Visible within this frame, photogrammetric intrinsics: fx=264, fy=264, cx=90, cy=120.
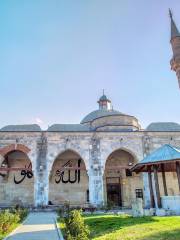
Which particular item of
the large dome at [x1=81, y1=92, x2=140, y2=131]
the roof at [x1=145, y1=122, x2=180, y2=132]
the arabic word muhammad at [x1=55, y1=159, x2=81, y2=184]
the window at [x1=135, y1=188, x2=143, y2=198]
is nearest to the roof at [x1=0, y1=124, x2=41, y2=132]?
the arabic word muhammad at [x1=55, y1=159, x2=81, y2=184]

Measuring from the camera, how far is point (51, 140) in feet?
65.5

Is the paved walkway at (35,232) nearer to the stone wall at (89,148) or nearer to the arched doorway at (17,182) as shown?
the stone wall at (89,148)

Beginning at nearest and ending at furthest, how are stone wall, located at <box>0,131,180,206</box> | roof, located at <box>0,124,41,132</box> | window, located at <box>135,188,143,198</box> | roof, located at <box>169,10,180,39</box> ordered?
roof, located at <box>169,10,180,39</box>
stone wall, located at <box>0,131,180,206</box>
window, located at <box>135,188,143,198</box>
roof, located at <box>0,124,41,132</box>

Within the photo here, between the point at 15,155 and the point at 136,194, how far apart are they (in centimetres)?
1025

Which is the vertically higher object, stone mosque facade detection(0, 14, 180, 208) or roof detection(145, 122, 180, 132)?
roof detection(145, 122, 180, 132)

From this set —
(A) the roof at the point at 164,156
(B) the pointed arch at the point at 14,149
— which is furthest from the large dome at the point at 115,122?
(A) the roof at the point at 164,156

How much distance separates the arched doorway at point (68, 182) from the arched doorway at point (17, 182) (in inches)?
68.1

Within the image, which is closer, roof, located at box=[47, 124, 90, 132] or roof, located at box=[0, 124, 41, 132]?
roof, located at box=[0, 124, 41, 132]

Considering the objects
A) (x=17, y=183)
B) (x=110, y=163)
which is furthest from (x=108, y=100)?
(x=17, y=183)

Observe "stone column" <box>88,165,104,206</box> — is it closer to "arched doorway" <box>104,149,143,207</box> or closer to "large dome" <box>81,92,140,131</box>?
"arched doorway" <box>104,149,143,207</box>

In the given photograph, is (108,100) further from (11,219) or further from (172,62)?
(11,219)

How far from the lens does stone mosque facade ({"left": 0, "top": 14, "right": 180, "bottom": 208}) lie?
63.2ft

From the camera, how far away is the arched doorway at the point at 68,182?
2081 centimetres

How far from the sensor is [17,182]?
20.8 m
